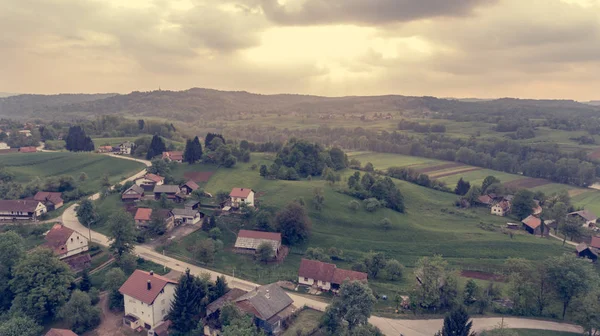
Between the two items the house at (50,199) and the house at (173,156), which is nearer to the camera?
the house at (50,199)

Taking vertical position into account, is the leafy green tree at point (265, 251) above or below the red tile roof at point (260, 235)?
below

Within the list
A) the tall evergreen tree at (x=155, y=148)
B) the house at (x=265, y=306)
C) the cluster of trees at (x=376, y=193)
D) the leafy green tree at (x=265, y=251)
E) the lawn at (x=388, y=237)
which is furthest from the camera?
the tall evergreen tree at (x=155, y=148)

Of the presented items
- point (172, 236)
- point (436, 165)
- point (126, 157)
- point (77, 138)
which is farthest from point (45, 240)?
point (436, 165)

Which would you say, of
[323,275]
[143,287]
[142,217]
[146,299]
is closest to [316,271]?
[323,275]

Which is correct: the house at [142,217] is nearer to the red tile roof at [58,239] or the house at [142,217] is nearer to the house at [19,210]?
the red tile roof at [58,239]

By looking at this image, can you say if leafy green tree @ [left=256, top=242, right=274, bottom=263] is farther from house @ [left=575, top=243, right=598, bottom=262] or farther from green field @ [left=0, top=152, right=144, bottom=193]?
house @ [left=575, top=243, right=598, bottom=262]

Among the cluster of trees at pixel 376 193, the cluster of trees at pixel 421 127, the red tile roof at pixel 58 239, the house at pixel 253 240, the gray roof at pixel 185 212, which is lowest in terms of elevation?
the house at pixel 253 240

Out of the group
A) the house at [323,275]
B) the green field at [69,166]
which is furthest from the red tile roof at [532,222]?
the green field at [69,166]
